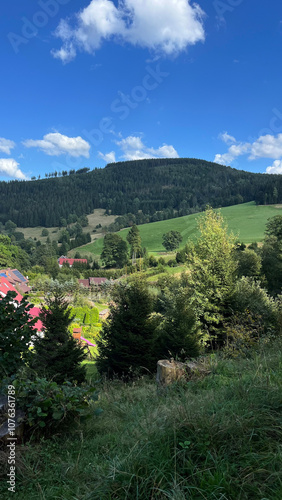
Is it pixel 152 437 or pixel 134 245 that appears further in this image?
pixel 134 245

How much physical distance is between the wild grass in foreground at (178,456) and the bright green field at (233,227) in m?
71.2

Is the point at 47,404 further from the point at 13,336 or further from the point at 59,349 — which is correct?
the point at 59,349

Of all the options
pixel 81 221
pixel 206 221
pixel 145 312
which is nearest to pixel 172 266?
pixel 206 221

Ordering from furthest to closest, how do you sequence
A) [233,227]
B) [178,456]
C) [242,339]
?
[233,227], [242,339], [178,456]

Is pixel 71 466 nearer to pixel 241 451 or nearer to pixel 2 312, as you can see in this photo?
pixel 241 451

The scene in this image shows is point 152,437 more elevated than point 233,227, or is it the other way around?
point 233,227

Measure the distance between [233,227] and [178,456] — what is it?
8983 centimetres

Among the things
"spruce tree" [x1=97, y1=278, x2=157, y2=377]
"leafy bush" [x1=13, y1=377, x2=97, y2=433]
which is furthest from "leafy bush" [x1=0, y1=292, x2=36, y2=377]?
"spruce tree" [x1=97, y1=278, x2=157, y2=377]

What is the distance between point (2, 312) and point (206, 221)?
54.5 feet

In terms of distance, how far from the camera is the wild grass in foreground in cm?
210

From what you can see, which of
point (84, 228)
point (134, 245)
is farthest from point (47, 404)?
point (84, 228)

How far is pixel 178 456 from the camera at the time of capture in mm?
2424

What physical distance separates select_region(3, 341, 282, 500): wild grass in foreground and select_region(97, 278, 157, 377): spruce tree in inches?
356

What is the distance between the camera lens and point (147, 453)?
246 cm
